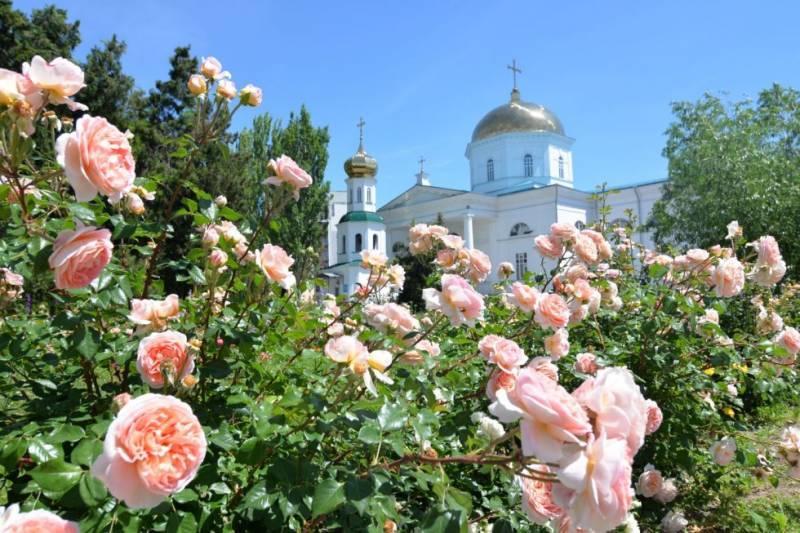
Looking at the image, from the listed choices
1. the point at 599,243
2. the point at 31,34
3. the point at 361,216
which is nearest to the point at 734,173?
the point at 599,243

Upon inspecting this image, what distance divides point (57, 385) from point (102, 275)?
52cm

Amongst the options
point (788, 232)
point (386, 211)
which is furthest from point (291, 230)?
point (788, 232)

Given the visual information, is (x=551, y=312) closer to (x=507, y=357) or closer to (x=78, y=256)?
(x=507, y=357)

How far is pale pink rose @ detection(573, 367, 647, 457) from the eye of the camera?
2.26ft

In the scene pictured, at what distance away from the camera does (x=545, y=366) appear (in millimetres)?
1308

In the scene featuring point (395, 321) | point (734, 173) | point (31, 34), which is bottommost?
point (395, 321)

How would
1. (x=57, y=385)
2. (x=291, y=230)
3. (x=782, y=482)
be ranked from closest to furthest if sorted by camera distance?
(x=57, y=385), (x=782, y=482), (x=291, y=230)

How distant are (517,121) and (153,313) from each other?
3146 centimetres

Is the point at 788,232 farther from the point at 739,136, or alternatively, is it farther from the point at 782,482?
the point at 782,482

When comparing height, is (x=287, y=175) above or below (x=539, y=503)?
above

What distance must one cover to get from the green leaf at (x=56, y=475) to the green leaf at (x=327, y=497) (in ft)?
1.23

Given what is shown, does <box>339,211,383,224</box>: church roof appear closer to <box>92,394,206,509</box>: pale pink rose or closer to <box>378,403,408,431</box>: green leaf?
<box>378,403,408,431</box>: green leaf

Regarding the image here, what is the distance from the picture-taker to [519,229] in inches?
1154

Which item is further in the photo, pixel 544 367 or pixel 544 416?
pixel 544 367
